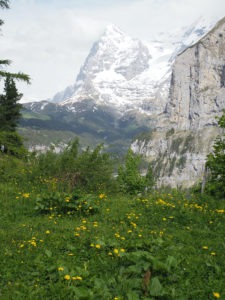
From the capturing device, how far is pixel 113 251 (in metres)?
9.25

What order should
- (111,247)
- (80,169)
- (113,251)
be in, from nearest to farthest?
(113,251)
(111,247)
(80,169)

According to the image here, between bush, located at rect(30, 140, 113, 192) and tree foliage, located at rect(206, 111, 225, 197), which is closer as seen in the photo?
tree foliage, located at rect(206, 111, 225, 197)

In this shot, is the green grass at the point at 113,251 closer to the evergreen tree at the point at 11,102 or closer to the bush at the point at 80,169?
the bush at the point at 80,169

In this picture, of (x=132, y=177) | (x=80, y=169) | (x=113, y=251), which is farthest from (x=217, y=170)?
(x=132, y=177)

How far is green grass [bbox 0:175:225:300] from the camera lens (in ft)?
24.1

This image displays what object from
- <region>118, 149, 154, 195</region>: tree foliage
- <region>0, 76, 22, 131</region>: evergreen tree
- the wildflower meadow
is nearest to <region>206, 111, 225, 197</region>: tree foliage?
the wildflower meadow

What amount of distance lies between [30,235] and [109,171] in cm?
1099

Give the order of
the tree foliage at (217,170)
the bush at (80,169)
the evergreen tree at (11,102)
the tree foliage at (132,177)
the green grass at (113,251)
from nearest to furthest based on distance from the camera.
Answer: the green grass at (113,251), the tree foliage at (217,170), the bush at (80,169), the tree foliage at (132,177), the evergreen tree at (11,102)

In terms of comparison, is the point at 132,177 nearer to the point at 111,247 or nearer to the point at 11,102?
the point at 11,102

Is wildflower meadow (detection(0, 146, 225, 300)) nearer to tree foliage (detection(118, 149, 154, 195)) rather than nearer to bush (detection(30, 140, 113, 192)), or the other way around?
bush (detection(30, 140, 113, 192))

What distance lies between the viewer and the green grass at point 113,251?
7.34 metres

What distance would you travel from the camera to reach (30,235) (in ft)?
34.0

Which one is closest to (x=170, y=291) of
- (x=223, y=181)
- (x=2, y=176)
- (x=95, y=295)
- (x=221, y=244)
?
(x=95, y=295)

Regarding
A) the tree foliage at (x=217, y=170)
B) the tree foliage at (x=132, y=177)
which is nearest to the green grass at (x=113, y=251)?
the tree foliage at (x=217, y=170)
